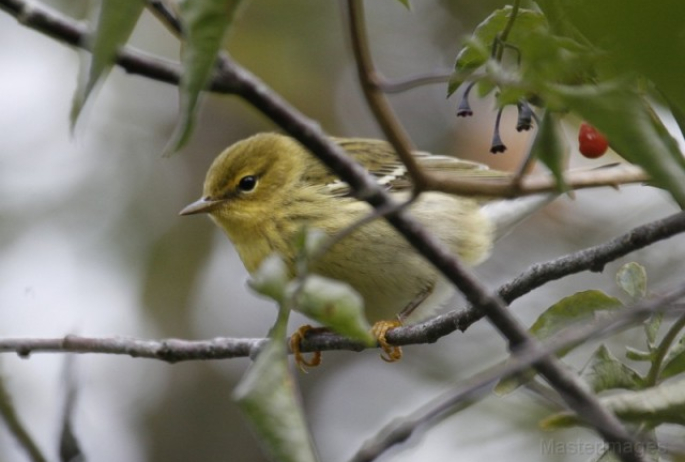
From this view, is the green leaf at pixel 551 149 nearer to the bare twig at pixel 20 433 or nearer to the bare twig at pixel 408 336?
the bare twig at pixel 408 336

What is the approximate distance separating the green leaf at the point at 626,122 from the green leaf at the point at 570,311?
0.70m

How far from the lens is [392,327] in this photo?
364cm

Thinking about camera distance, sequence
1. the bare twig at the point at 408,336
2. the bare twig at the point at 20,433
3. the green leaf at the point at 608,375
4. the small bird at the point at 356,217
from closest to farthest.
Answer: the bare twig at the point at 408,336 → the green leaf at the point at 608,375 → the bare twig at the point at 20,433 → the small bird at the point at 356,217

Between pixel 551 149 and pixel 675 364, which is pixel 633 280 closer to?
pixel 675 364

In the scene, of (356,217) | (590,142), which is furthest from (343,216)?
(590,142)

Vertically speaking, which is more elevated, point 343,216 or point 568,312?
point 568,312

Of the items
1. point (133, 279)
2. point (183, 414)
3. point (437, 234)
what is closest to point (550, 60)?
point (437, 234)

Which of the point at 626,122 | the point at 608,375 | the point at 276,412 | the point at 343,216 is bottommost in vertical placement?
the point at 343,216

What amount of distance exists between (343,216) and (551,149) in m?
2.58

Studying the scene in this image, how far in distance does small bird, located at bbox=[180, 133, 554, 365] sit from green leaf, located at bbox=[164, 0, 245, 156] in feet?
7.23

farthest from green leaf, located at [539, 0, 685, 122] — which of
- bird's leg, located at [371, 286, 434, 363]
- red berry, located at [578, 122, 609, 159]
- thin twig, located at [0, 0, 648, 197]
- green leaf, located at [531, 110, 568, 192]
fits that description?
bird's leg, located at [371, 286, 434, 363]

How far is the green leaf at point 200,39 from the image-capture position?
53.7 inches

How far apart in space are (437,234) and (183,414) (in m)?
2.84

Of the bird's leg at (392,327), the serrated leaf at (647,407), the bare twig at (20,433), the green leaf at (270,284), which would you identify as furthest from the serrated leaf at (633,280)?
the bare twig at (20,433)
